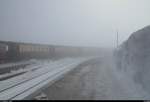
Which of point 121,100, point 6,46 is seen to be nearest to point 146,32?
point 121,100

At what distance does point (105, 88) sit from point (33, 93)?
6.11 meters

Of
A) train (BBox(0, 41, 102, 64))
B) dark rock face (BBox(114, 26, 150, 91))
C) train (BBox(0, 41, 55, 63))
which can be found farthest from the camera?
train (BBox(0, 41, 102, 64))

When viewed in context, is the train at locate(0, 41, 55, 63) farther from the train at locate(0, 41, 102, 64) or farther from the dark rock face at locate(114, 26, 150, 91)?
the dark rock face at locate(114, 26, 150, 91)

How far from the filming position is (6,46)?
38750 millimetres

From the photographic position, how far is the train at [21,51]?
3811 cm

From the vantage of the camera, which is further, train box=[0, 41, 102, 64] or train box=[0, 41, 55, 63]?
train box=[0, 41, 102, 64]

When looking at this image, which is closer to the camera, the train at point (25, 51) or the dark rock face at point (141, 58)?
the dark rock face at point (141, 58)

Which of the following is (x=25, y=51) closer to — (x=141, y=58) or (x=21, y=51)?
(x=21, y=51)

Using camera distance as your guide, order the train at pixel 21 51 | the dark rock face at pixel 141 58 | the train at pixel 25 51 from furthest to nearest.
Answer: the train at pixel 25 51 < the train at pixel 21 51 < the dark rock face at pixel 141 58

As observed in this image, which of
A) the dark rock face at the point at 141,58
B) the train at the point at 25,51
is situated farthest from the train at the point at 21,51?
the dark rock face at the point at 141,58

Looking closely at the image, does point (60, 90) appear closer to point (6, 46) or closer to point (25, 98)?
point (25, 98)

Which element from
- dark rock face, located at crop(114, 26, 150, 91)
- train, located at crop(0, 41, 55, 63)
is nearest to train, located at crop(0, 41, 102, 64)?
train, located at crop(0, 41, 55, 63)

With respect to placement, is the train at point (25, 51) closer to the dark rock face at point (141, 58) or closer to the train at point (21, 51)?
the train at point (21, 51)

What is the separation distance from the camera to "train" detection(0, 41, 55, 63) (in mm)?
38106
